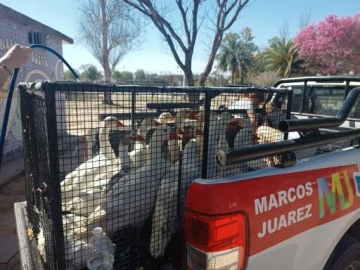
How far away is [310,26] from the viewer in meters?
21.6

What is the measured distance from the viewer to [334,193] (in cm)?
173

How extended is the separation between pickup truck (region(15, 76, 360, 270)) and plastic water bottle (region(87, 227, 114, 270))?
133 millimetres

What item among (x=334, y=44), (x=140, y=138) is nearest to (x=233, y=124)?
(x=140, y=138)

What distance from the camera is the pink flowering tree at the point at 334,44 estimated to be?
63.6 feet

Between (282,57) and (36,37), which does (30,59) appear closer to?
(36,37)

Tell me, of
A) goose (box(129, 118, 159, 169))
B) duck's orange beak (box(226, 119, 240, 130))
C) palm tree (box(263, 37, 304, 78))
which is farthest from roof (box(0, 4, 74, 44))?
palm tree (box(263, 37, 304, 78))

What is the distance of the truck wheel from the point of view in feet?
6.19

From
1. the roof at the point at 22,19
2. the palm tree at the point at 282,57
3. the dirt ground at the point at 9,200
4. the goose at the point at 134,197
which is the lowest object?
the dirt ground at the point at 9,200

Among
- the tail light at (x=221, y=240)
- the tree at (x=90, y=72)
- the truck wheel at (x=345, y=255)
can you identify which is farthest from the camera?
the tree at (x=90, y=72)

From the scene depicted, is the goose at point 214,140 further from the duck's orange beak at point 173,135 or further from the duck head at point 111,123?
the duck head at point 111,123

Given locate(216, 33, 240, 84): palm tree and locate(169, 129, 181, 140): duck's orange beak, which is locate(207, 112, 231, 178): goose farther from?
locate(216, 33, 240, 84): palm tree

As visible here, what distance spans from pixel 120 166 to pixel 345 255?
151 centimetres

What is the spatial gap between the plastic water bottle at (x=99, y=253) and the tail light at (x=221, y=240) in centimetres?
42

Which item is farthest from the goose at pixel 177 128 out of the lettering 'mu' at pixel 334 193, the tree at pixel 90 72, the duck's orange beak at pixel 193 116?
the tree at pixel 90 72
